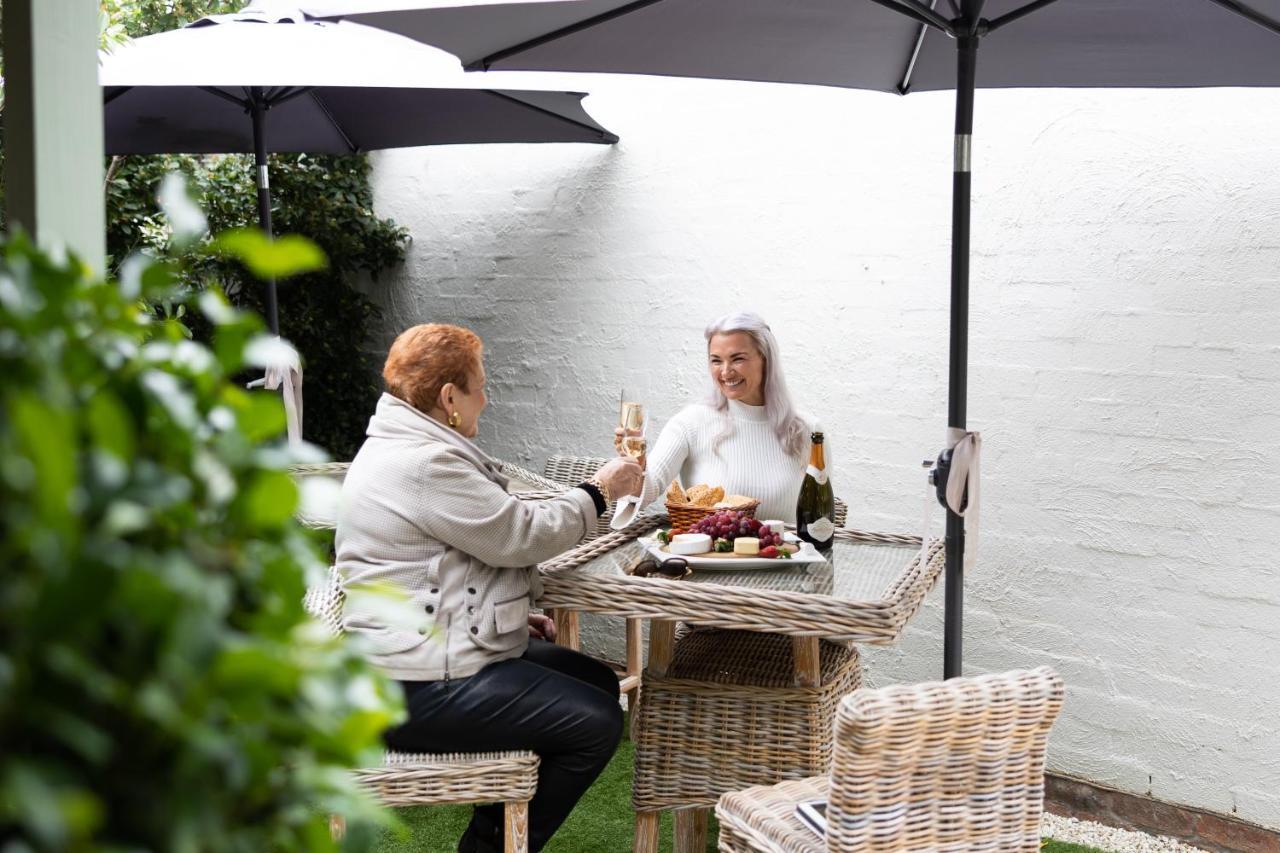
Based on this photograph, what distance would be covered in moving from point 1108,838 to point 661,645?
5.22ft

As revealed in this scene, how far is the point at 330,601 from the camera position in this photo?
3.01 meters

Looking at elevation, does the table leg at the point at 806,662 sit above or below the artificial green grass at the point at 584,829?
above

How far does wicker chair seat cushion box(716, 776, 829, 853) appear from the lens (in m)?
2.25

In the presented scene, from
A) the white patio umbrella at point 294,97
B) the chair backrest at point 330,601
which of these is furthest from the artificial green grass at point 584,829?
the white patio umbrella at point 294,97

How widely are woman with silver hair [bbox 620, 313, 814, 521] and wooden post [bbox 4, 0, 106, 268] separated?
7.84 feet

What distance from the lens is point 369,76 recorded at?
3.79m

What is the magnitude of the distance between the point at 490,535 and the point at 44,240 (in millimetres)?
1823

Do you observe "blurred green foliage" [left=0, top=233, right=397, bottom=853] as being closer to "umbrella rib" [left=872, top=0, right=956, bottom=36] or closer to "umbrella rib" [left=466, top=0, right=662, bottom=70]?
"umbrella rib" [left=872, top=0, right=956, bottom=36]

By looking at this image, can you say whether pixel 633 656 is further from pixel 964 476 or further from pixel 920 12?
pixel 920 12

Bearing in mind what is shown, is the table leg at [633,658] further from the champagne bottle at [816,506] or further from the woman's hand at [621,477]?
the woman's hand at [621,477]

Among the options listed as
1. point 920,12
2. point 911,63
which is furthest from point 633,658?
point 920,12

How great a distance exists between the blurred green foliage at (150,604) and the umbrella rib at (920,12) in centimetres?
208

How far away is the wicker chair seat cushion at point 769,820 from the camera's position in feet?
7.39

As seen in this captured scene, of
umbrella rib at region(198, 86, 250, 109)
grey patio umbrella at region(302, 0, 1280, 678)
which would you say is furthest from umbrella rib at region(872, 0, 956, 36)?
umbrella rib at region(198, 86, 250, 109)
